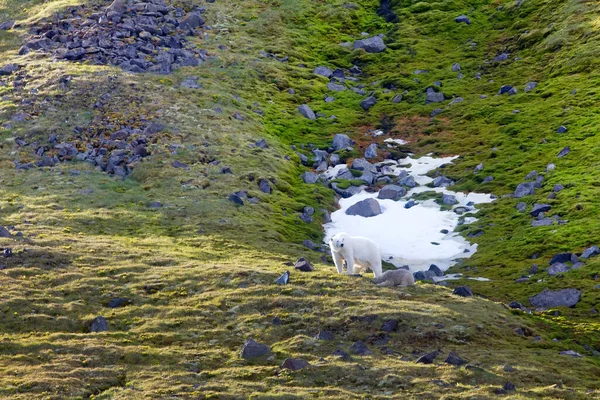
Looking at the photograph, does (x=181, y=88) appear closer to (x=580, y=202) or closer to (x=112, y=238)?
(x=112, y=238)

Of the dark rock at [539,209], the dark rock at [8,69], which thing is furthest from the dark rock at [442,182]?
the dark rock at [8,69]

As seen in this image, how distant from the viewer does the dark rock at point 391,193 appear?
6019cm

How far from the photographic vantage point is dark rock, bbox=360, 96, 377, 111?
76750mm

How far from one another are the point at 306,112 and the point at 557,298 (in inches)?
1465

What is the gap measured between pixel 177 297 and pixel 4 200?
64.9ft

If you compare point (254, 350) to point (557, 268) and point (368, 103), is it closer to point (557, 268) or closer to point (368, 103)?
point (557, 268)

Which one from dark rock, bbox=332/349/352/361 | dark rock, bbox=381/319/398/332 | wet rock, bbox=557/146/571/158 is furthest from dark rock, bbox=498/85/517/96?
dark rock, bbox=332/349/352/361

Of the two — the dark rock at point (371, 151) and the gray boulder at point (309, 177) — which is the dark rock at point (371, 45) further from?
the gray boulder at point (309, 177)

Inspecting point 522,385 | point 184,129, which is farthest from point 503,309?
point 184,129

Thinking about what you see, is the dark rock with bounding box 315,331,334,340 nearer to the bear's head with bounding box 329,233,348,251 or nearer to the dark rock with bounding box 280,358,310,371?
the dark rock with bounding box 280,358,310,371

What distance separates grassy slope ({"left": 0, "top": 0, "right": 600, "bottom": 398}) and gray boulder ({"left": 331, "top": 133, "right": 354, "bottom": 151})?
2465 millimetres

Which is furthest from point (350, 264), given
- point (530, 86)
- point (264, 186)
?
point (530, 86)

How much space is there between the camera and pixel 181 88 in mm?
67938

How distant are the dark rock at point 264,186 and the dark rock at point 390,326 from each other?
26467 mm
